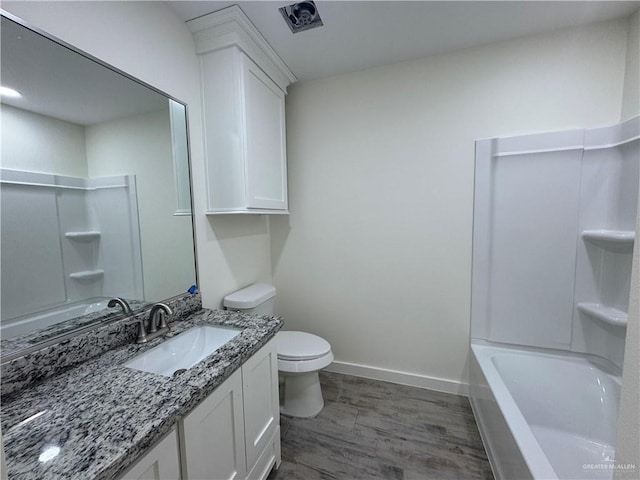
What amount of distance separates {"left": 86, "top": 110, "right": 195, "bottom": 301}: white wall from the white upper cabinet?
0.77ft

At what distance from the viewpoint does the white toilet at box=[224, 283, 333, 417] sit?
5.41ft

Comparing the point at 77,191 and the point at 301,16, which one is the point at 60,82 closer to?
the point at 77,191

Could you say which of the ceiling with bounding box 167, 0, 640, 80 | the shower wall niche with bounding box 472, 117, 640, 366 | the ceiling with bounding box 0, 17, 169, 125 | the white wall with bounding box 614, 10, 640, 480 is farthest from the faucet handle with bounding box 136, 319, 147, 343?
the shower wall niche with bounding box 472, 117, 640, 366

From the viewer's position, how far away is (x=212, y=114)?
5.08ft

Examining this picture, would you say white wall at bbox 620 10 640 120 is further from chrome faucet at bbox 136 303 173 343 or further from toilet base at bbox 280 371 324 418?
chrome faucet at bbox 136 303 173 343

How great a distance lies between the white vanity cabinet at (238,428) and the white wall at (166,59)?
658 mm

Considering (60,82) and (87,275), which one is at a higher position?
(60,82)

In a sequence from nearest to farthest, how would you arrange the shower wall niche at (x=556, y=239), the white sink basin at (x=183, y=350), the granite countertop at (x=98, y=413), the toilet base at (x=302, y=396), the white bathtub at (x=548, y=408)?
the granite countertop at (x=98, y=413)
the white sink basin at (x=183, y=350)
the white bathtub at (x=548, y=408)
the shower wall niche at (x=556, y=239)
the toilet base at (x=302, y=396)

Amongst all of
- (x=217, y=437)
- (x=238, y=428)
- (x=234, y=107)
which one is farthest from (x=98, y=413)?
(x=234, y=107)

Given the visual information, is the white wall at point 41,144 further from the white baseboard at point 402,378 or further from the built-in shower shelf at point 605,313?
the built-in shower shelf at point 605,313

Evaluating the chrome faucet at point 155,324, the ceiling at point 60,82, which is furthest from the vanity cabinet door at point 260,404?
the ceiling at point 60,82

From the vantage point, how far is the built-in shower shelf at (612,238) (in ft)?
4.51

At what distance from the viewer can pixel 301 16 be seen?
1.43 metres

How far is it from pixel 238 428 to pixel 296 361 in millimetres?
611
